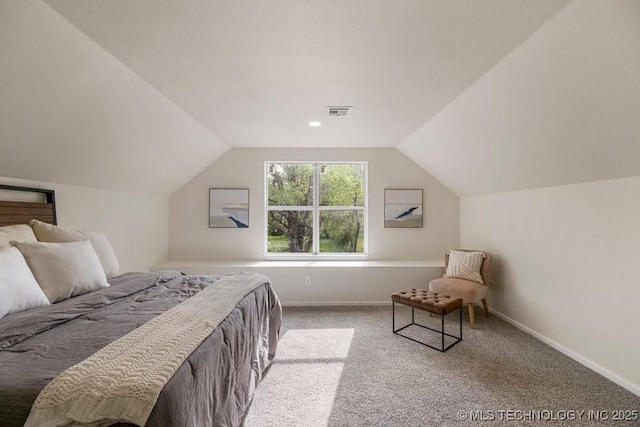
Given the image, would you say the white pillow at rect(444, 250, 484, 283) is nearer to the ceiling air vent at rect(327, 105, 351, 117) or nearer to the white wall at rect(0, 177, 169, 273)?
the ceiling air vent at rect(327, 105, 351, 117)

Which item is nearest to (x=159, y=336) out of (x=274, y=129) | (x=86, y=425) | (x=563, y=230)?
(x=86, y=425)

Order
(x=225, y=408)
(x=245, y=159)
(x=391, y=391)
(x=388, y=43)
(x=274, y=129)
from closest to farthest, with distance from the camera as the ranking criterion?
(x=225, y=408), (x=388, y=43), (x=391, y=391), (x=274, y=129), (x=245, y=159)

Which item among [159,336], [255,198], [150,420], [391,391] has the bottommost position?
[391,391]

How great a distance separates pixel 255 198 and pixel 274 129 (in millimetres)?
1306

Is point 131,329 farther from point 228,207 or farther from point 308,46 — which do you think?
point 228,207

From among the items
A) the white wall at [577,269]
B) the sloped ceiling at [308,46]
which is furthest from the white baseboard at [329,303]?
the sloped ceiling at [308,46]

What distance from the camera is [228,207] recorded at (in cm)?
443

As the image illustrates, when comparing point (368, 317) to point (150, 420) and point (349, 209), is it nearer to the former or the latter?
point (349, 209)

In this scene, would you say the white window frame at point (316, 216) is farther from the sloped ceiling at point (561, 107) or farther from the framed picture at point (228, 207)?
the sloped ceiling at point (561, 107)

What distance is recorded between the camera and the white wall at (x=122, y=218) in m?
2.66

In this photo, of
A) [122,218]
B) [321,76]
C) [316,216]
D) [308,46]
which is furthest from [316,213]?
[308,46]

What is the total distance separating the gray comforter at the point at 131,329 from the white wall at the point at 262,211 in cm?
214

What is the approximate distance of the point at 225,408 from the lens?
58.2 inches

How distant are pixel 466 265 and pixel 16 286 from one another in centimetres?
384
